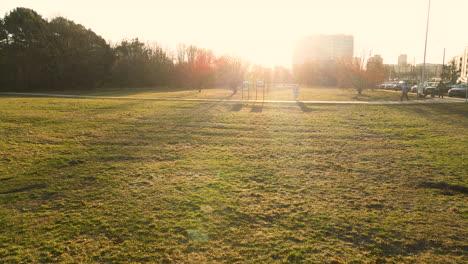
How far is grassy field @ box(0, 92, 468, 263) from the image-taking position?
3910 mm

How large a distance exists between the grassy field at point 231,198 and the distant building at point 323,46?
17981 centimetres

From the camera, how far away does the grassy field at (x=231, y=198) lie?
3.91m

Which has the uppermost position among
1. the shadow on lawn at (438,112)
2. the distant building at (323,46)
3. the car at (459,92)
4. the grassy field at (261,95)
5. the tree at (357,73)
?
the distant building at (323,46)

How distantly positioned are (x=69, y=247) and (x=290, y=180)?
4.22 meters

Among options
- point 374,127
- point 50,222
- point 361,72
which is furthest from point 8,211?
point 361,72

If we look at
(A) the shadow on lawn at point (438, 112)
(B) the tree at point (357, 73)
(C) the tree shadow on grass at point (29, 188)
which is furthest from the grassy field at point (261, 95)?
(C) the tree shadow on grass at point (29, 188)

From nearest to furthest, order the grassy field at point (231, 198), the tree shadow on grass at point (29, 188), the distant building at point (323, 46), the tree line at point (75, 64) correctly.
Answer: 1. the grassy field at point (231, 198)
2. the tree shadow on grass at point (29, 188)
3. the tree line at point (75, 64)
4. the distant building at point (323, 46)

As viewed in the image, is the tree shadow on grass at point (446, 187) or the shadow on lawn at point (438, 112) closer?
the tree shadow on grass at point (446, 187)

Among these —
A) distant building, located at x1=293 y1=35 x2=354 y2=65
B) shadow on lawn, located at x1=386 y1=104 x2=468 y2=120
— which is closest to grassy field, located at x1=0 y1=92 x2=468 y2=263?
shadow on lawn, located at x1=386 y1=104 x2=468 y2=120

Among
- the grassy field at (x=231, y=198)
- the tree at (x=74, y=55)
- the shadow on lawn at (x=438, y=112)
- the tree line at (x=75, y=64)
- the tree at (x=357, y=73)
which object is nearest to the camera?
the grassy field at (x=231, y=198)

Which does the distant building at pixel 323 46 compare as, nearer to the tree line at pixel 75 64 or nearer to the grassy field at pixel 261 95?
the tree line at pixel 75 64

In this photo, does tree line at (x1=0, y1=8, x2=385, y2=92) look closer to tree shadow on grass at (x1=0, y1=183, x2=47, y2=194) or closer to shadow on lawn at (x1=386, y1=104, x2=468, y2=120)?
shadow on lawn at (x1=386, y1=104, x2=468, y2=120)

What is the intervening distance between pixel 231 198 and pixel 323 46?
19198cm

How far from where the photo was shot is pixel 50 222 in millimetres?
4582
